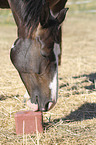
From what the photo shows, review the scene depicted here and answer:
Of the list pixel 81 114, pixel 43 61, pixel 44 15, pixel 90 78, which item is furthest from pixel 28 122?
pixel 90 78

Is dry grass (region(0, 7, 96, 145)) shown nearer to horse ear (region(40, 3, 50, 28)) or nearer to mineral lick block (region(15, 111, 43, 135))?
mineral lick block (region(15, 111, 43, 135))

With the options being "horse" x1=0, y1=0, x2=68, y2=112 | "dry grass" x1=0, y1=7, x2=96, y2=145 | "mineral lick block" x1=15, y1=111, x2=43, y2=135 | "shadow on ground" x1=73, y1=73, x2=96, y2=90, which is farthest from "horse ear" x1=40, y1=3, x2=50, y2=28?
"shadow on ground" x1=73, y1=73, x2=96, y2=90

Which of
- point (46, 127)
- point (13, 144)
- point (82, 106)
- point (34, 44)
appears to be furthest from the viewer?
point (82, 106)

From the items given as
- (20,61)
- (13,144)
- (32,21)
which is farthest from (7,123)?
(32,21)

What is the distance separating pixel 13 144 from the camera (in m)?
1.70

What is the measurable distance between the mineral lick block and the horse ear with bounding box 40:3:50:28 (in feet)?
2.44

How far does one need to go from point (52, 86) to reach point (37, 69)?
0.18 meters

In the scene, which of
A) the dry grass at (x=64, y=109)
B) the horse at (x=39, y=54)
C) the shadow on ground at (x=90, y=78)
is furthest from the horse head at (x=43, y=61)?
the shadow on ground at (x=90, y=78)

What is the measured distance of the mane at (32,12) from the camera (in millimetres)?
1800

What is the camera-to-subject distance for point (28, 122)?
6.17 feet

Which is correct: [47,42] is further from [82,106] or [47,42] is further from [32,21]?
[82,106]

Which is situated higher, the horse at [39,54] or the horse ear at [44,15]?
the horse ear at [44,15]

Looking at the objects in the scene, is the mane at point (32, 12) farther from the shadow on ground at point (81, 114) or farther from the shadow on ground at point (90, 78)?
the shadow on ground at point (90, 78)

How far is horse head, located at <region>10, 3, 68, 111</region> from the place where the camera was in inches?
69.2
